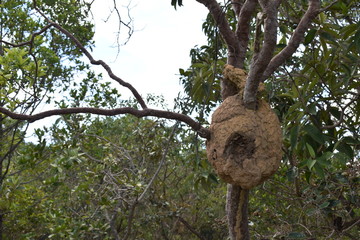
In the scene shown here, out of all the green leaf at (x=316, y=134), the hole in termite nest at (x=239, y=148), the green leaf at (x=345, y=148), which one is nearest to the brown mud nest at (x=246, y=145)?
the hole in termite nest at (x=239, y=148)

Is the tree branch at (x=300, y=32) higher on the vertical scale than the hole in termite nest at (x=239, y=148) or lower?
higher

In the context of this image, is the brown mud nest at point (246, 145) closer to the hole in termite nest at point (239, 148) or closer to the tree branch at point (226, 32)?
the hole in termite nest at point (239, 148)

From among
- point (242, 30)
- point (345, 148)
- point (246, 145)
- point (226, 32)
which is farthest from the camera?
point (242, 30)

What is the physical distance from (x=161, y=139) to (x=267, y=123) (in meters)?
3.26

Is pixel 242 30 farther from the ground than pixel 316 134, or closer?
farther from the ground

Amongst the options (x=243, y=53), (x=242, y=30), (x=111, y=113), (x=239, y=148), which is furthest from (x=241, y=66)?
(x=111, y=113)

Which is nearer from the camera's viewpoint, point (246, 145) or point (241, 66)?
point (246, 145)

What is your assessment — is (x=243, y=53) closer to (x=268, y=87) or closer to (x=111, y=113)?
(x=268, y=87)

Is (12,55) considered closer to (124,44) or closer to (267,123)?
(124,44)

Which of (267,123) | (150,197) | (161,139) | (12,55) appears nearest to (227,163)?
(267,123)

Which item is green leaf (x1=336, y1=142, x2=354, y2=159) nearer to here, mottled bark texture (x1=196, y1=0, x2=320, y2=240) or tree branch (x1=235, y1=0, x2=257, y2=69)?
mottled bark texture (x1=196, y1=0, x2=320, y2=240)

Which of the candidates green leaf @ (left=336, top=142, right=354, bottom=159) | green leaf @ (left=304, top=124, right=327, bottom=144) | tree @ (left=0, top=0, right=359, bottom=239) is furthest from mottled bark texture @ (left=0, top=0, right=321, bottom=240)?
green leaf @ (left=336, top=142, right=354, bottom=159)

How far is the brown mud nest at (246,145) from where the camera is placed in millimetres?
1917

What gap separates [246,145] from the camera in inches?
76.9
